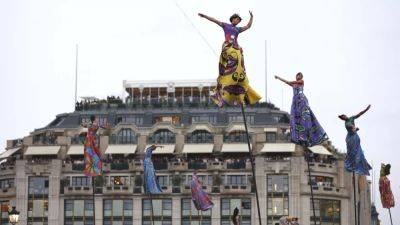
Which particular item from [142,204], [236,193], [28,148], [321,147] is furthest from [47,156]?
[321,147]

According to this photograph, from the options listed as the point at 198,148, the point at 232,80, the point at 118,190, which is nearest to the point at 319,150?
the point at 198,148

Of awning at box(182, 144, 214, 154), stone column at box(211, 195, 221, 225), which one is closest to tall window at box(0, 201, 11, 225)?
awning at box(182, 144, 214, 154)

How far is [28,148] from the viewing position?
179 metres

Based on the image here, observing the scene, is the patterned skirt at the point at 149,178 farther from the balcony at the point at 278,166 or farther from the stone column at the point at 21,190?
the stone column at the point at 21,190

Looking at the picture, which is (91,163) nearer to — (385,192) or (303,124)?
(385,192)

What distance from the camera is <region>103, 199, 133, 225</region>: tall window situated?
17262 cm

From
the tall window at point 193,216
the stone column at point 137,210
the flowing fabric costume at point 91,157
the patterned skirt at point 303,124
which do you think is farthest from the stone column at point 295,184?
the patterned skirt at point 303,124

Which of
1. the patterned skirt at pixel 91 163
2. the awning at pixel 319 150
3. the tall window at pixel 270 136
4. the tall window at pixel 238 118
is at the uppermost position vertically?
the tall window at pixel 238 118

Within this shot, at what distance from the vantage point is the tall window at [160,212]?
17238cm

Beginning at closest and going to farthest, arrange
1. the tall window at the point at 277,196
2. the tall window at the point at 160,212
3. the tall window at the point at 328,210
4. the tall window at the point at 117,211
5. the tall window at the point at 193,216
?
the tall window at the point at 277,196
the tall window at the point at 328,210
the tall window at the point at 193,216
the tall window at the point at 160,212
the tall window at the point at 117,211

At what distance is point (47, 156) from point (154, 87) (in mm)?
21019

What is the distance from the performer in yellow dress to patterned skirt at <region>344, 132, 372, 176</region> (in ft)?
20.2

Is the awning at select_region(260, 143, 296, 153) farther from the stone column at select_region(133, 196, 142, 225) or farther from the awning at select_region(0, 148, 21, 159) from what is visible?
the awning at select_region(0, 148, 21, 159)

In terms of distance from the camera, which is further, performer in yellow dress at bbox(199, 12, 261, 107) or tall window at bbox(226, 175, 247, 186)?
tall window at bbox(226, 175, 247, 186)
